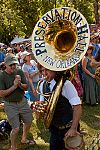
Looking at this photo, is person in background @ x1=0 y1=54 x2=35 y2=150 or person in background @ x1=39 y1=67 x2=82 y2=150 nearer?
person in background @ x1=39 y1=67 x2=82 y2=150

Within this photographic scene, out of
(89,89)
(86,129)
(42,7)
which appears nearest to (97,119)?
(86,129)

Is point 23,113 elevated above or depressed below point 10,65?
below

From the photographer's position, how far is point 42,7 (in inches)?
1038

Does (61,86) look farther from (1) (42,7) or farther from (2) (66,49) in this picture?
(1) (42,7)

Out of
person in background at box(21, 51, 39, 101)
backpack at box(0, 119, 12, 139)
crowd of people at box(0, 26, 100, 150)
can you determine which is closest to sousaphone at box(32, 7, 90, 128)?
crowd of people at box(0, 26, 100, 150)

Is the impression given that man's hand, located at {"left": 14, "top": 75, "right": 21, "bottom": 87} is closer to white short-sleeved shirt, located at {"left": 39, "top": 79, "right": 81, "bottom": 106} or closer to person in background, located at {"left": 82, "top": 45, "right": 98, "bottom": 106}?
white short-sleeved shirt, located at {"left": 39, "top": 79, "right": 81, "bottom": 106}

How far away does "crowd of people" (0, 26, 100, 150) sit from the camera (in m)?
3.47

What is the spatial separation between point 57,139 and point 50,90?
55cm

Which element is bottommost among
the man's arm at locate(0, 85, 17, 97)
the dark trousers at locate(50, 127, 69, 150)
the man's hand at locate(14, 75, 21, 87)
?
the dark trousers at locate(50, 127, 69, 150)

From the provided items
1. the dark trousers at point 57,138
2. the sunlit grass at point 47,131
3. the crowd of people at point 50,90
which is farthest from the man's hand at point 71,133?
the sunlit grass at point 47,131

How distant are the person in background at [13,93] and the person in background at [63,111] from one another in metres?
1.13

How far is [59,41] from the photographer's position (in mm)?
3768

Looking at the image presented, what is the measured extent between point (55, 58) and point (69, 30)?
14.3 inches

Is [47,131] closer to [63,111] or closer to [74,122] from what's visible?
[63,111]
